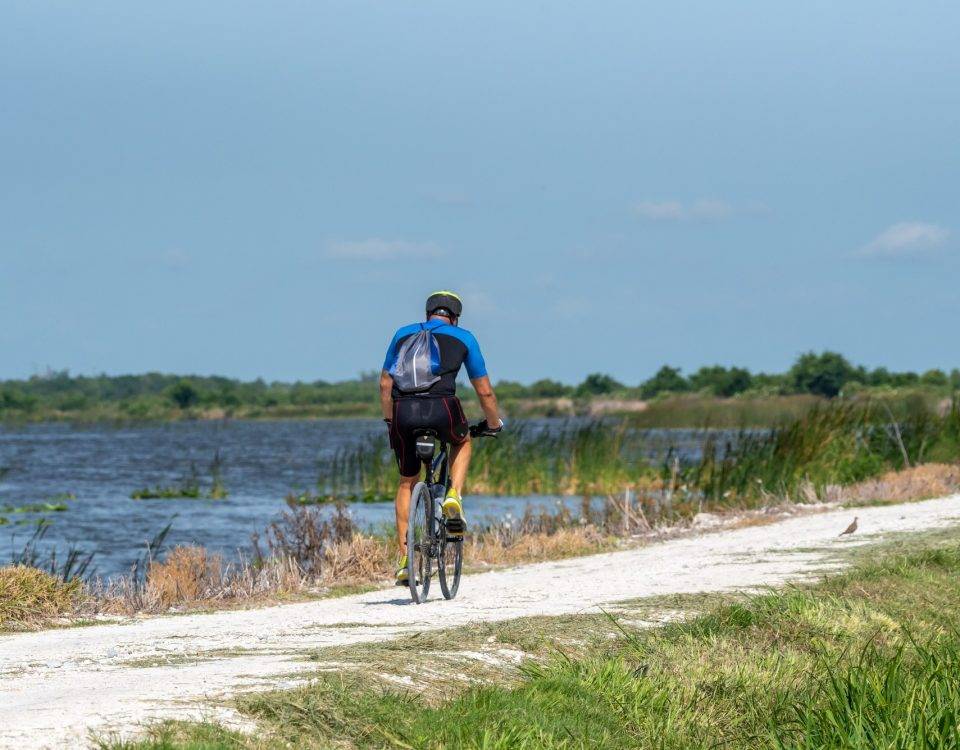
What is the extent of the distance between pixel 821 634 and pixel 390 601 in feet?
12.3

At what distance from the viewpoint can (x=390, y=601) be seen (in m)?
10.9

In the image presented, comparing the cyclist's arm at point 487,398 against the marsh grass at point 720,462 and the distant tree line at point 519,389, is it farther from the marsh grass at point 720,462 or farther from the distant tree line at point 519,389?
the distant tree line at point 519,389

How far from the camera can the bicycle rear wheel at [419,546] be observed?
10.0 metres

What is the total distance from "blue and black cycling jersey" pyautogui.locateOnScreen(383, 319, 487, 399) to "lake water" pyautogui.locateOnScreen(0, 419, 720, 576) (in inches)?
230

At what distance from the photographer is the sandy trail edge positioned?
593 centimetres

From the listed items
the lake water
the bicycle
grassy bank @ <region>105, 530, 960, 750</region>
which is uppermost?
the bicycle

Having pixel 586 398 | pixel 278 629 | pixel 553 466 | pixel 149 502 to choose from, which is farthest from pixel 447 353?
pixel 586 398

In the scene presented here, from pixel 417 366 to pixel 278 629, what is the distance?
1935 millimetres

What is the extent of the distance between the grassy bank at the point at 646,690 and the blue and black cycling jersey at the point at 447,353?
78.0 inches

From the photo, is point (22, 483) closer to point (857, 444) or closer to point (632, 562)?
point (857, 444)

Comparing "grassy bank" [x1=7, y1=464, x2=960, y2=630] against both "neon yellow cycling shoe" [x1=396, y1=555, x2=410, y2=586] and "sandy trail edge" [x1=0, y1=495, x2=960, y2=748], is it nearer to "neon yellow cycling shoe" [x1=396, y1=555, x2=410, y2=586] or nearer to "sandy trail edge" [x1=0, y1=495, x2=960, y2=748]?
"sandy trail edge" [x1=0, y1=495, x2=960, y2=748]

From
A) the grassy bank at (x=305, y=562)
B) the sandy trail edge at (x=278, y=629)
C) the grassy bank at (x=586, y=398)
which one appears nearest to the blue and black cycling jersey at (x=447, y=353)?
the sandy trail edge at (x=278, y=629)

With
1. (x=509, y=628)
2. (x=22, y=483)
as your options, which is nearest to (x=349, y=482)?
(x=22, y=483)

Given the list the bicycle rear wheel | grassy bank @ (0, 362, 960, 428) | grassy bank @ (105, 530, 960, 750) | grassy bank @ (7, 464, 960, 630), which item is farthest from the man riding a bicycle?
grassy bank @ (0, 362, 960, 428)
